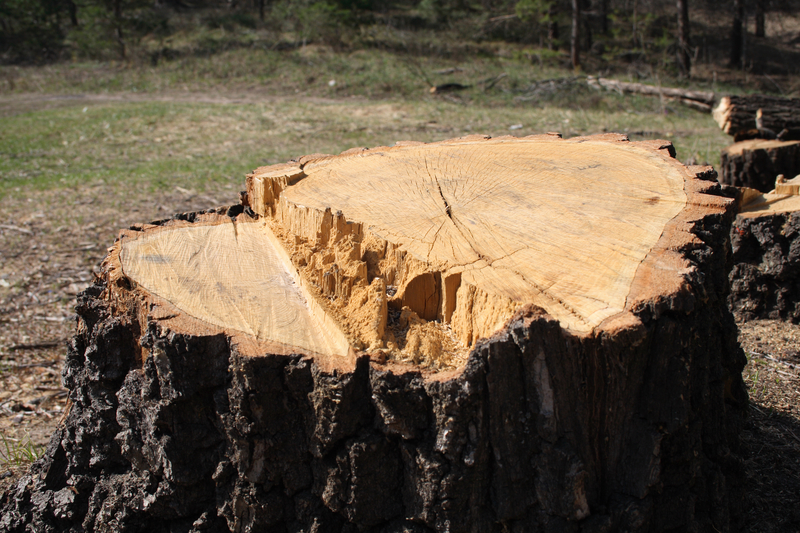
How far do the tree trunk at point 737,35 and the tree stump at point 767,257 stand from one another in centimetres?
1677

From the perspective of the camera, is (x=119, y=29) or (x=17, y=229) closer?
(x=17, y=229)

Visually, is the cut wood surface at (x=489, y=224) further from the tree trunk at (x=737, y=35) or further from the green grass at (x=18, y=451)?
the tree trunk at (x=737, y=35)

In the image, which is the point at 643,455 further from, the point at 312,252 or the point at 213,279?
the point at 213,279

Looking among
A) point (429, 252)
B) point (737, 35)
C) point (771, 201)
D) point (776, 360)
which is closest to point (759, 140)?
point (771, 201)

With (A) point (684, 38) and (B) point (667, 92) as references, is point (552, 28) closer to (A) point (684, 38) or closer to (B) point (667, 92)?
(A) point (684, 38)

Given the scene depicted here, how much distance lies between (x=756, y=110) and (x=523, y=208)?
4922 millimetres

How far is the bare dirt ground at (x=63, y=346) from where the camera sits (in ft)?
7.36

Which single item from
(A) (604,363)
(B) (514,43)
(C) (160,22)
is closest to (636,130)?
(A) (604,363)

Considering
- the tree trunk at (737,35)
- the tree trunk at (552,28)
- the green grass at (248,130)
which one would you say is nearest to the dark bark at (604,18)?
the tree trunk at (552,28)

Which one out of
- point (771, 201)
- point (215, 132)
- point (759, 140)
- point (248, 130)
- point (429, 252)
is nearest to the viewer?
point (429, 252)

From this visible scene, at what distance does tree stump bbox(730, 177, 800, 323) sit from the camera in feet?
10.3

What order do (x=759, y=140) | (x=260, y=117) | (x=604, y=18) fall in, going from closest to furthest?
(x=759, y=140) → (x=260, y=117) → (x=604, y=18)

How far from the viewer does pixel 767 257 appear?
10.6 ft

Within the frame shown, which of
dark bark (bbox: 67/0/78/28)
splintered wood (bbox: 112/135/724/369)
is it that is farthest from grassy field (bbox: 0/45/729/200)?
dark bark (bbox: 67/0/78/28)
